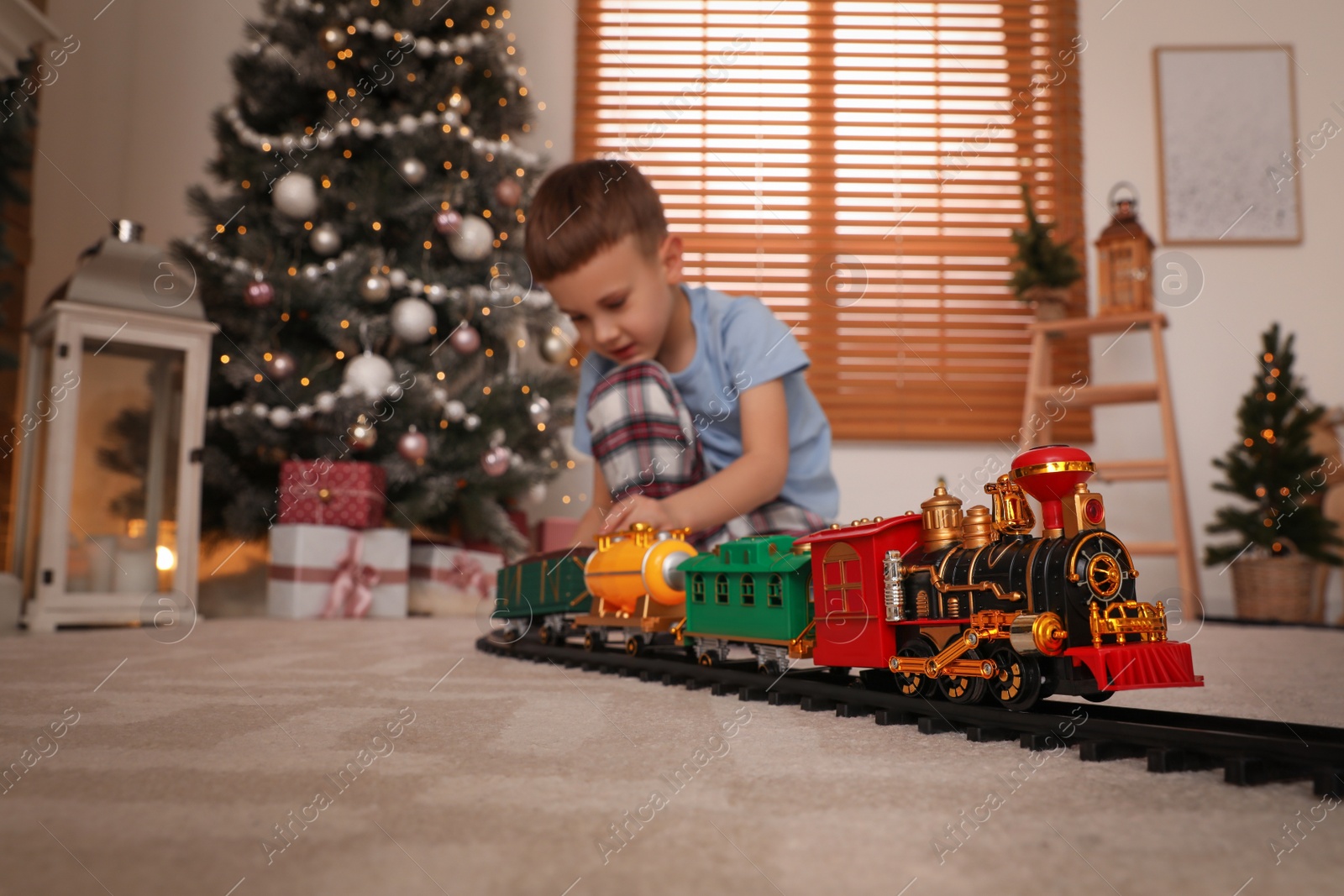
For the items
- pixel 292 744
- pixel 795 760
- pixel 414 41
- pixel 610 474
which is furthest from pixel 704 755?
pixel 414 41

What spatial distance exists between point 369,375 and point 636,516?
1.55 metres

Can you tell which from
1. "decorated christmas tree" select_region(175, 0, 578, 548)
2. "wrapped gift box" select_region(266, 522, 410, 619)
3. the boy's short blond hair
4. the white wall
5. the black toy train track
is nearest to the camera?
the black toy train track

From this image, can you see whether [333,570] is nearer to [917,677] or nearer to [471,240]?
[471,240]

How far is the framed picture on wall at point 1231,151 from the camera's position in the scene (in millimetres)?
3672

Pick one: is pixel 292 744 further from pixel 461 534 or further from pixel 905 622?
pixel 461 534

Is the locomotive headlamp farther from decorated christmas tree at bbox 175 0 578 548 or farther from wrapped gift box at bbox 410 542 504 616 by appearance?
wrapped gift box at bbox 410 542 504 616

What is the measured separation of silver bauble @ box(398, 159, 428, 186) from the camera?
2.89m

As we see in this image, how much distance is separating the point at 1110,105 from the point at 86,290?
3729mm

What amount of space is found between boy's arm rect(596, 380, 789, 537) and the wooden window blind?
1.91 metres

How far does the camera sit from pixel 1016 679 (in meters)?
0.83

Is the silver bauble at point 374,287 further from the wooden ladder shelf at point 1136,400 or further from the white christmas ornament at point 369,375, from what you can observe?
the wooden ladder shelf at point 1136,400

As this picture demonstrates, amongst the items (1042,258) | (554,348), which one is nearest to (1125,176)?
(1042,258)

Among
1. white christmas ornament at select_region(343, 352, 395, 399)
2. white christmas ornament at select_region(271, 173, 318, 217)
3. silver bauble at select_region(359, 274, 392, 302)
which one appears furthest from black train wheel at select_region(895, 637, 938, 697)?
white christmas ornament at select_region(271, 173, 318, 217)

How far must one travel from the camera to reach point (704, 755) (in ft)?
2.43
